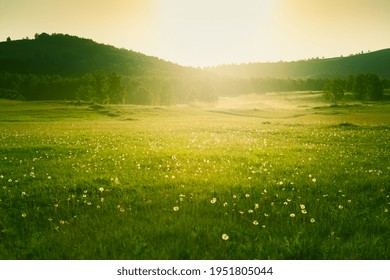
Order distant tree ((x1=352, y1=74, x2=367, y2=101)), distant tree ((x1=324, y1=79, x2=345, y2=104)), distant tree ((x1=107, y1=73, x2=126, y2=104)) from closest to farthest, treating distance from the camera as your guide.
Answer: distant tree ((x1=107, y1=73, x2=126, y2=104)), distant tree ((x1=324, y1=79, x2=345, y2=104)), distant tree ((x1=352, y1=74, x2=367, y2=101))

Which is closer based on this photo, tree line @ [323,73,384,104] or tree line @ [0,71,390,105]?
tree line @ [0,71,390,105]

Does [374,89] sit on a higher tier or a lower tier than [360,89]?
lower

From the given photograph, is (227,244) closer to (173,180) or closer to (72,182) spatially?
(173,180)

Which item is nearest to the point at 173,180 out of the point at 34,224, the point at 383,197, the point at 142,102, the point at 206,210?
the point at 206,210

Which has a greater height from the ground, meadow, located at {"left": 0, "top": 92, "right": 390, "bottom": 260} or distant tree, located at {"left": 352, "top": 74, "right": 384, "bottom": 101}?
distant tree, located at {"left": 352, "top": 74, "right": 384, "bottom": 101}

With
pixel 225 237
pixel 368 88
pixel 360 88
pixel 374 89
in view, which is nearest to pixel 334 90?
pixel 360 88

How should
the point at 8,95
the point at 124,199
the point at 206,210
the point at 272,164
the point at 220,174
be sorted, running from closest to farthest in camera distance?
1. the point at 206,210
2. the point at 124,199
3. the point at 220,174
4. the point at 272,164
5. the point at 8,95

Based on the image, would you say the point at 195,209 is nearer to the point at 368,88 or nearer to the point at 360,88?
the point at 368,88

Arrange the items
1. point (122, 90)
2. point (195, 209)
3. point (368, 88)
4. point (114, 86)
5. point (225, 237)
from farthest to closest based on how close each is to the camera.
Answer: point (368, 88), point (122, 90), point (114, 86), point (195, 209), point (225, 237)

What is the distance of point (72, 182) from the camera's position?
982cm

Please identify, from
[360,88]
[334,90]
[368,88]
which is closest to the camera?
[334,90]

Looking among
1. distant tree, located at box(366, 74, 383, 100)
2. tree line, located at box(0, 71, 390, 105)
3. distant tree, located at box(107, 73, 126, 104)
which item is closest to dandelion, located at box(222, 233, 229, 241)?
tree line, located at box(0, 71, 390, 105)

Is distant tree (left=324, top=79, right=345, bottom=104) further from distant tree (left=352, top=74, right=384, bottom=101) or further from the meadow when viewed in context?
the meadow

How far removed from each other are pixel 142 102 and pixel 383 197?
136 metres
